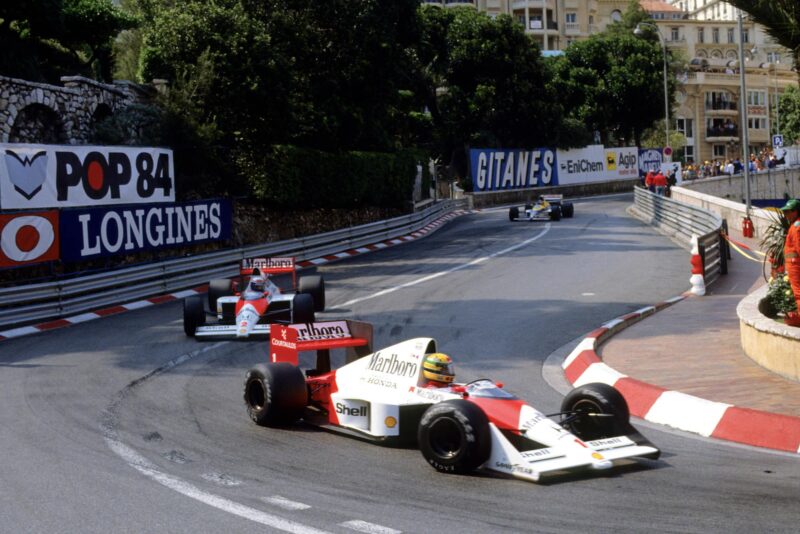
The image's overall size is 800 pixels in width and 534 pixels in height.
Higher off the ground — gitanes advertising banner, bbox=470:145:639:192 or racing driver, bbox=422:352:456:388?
gitanes advertising banner, bbox=470:145:639:192

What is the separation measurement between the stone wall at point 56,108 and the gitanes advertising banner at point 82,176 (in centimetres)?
267

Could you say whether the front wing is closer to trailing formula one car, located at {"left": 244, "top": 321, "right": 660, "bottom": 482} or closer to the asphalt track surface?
the asphalt track surface


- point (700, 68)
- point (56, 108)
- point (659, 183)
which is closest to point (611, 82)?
point (659, 183)

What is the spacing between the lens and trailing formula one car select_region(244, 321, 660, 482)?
7410 millimetres

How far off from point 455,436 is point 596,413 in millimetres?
1271

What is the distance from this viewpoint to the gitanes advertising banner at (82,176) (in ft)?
63.7

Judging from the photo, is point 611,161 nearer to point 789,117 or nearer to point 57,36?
point 57,36

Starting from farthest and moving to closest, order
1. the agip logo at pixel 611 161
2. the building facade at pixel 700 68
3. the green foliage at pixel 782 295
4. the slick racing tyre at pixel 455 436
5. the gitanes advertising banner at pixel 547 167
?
1. the building facade at pixel 700 68
2. the agip logo at pixel 611 161
3. the gitanes advertising banner at pixel 547 167
4. the green foliage at pixel 782 295
5. the slick racing tyre at pixel 455 436

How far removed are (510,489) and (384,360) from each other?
209 centimetres

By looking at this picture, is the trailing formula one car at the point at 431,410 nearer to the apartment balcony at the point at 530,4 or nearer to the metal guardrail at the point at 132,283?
the metal guardrail at the point at 132,283

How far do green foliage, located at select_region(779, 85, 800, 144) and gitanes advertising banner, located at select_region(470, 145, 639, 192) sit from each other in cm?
3773

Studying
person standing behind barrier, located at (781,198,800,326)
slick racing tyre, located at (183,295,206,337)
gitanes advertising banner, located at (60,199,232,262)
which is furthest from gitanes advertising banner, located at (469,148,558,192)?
person standing behind barrier, located at (781,198,800,326)

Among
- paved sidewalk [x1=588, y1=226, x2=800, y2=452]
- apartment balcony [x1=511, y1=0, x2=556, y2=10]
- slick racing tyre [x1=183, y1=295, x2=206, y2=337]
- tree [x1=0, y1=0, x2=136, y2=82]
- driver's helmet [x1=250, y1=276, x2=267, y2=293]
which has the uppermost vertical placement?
apartment balcony [x1=511, y1=0, x2=556, y2=10]

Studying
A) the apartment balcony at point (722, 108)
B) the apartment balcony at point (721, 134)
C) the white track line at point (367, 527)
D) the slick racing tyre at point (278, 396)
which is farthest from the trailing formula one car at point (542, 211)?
the apartment balcony at point (722, 108)
